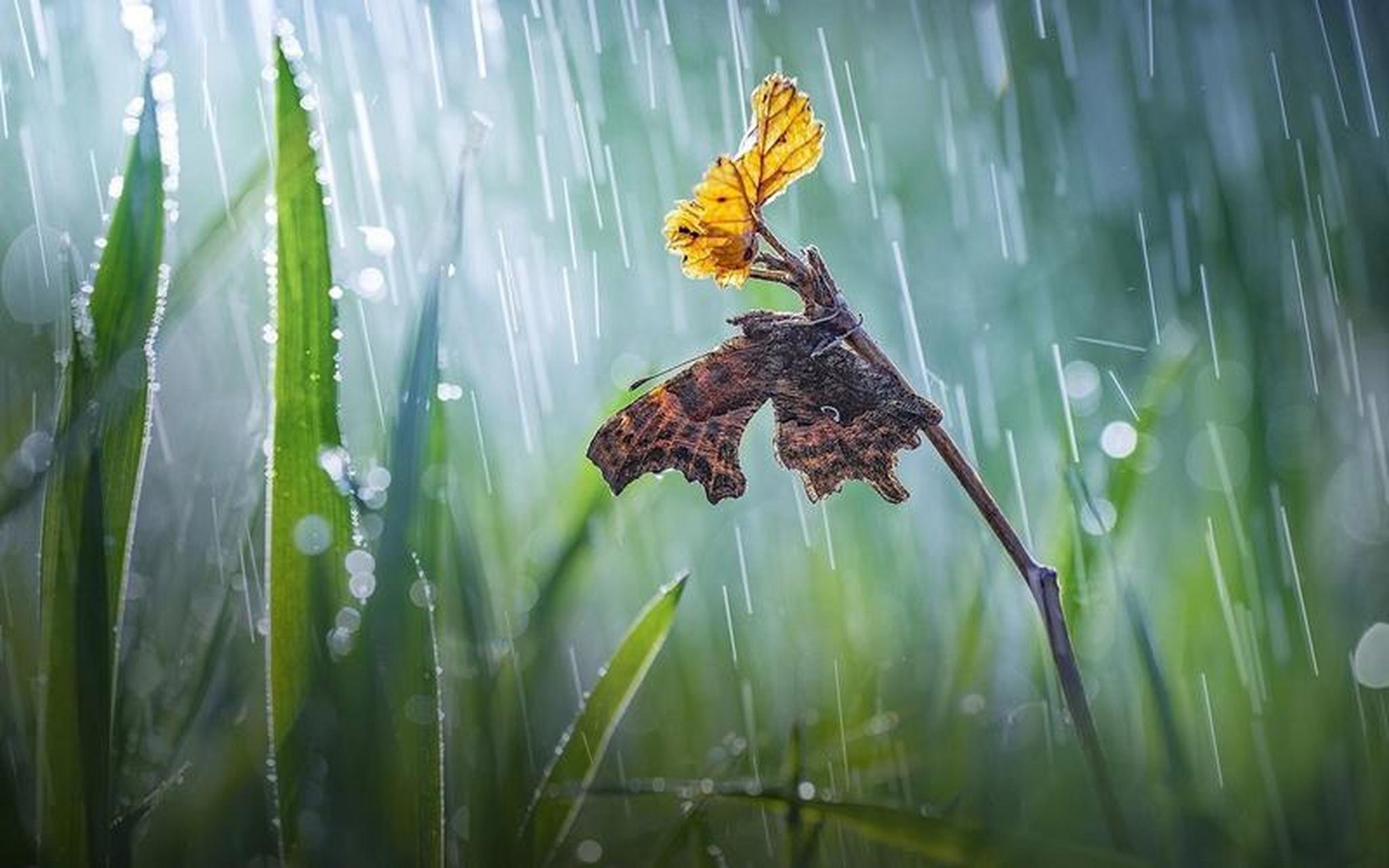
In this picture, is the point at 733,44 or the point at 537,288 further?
the point at 733,44

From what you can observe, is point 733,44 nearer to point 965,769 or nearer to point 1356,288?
point 1356,288

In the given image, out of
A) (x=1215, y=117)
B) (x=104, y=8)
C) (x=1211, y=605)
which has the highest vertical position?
(x=104, y=8)

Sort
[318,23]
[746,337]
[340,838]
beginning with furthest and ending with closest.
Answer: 1. [318,23]
2. [340,838]
3. [746,337]

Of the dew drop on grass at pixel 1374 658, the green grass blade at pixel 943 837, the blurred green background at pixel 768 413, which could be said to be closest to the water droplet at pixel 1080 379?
the blurred green background at pixel 768 413

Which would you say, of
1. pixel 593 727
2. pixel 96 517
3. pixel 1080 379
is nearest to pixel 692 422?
pixel 593 727

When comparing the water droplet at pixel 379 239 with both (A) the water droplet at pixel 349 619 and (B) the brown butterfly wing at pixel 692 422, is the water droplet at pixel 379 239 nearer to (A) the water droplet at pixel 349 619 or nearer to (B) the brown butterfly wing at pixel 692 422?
(A) the water droplet at pixel 349 619

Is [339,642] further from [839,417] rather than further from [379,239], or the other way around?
[379,239]

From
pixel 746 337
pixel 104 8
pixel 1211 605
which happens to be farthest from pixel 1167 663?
pixel 104 8
